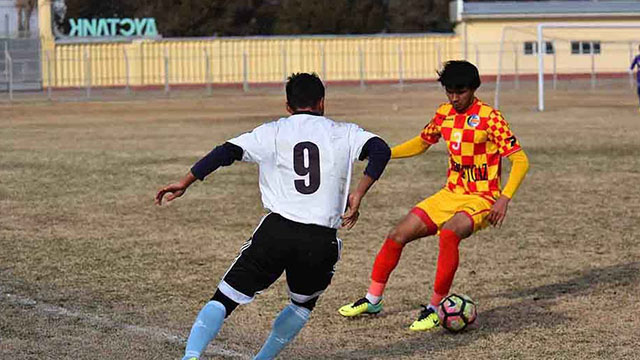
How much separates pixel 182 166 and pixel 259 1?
185 feet

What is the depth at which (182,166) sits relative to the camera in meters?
17.7

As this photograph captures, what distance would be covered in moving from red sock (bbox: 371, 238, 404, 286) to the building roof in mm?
50520

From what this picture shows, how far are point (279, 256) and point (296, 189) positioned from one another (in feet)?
1.10

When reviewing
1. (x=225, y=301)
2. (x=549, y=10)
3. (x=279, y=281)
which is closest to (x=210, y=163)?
(x=225, y=301)

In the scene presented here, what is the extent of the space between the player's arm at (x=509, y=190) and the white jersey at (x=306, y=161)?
1.66 meters

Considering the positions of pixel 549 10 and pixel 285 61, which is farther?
pixel 549 10

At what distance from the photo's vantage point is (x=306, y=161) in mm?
5699

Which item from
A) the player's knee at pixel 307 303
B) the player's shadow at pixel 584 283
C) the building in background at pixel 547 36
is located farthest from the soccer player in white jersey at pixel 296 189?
the building in background at pixel 547 36

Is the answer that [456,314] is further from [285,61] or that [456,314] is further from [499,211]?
[285,61]

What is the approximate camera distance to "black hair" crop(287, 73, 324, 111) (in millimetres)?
5797

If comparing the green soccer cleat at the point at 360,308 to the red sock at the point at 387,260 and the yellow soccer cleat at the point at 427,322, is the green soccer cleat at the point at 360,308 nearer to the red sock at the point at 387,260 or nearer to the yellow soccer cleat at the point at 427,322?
the red sock at the point at 387,260

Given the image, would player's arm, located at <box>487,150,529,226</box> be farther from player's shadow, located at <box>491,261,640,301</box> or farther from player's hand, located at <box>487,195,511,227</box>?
player's shadow, located at <box>491,261,640,301</box>

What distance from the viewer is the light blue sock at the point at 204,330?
555 cm

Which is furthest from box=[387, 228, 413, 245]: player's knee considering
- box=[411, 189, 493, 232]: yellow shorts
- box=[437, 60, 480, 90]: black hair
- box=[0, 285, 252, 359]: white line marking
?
box=[0, 285, 252, 359]: white line marking
